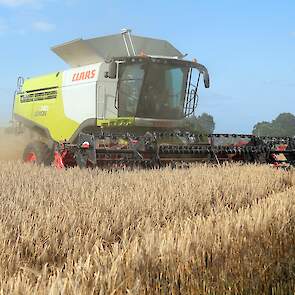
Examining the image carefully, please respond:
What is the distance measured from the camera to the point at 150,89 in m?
9.12

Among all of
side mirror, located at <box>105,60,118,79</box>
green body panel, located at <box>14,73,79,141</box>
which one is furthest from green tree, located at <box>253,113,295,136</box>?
side mirror, located at <box>105,60,118,79</box>

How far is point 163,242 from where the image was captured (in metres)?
2.53

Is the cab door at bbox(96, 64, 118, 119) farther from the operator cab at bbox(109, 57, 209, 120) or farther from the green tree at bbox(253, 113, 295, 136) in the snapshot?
the green tree at bbox(253, 113, 295, 136)

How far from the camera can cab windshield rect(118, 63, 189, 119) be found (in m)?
8.99

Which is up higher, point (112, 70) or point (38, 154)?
point (112, 70)

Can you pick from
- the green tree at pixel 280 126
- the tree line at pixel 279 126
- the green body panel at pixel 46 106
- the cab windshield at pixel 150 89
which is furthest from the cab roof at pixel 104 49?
the green tree at pixel 280 126

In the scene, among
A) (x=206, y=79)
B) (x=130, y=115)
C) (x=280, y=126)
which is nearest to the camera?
(x=130, y=115)

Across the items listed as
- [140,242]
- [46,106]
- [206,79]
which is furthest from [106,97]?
[140,242]

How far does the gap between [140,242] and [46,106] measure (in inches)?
330

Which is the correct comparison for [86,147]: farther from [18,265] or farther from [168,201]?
[18,265]

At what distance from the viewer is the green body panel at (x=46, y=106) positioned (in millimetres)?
10023

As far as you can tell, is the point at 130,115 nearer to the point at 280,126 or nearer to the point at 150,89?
the point at 150,89

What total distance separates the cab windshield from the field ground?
386cm

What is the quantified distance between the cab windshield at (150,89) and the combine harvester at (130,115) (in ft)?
0.06
